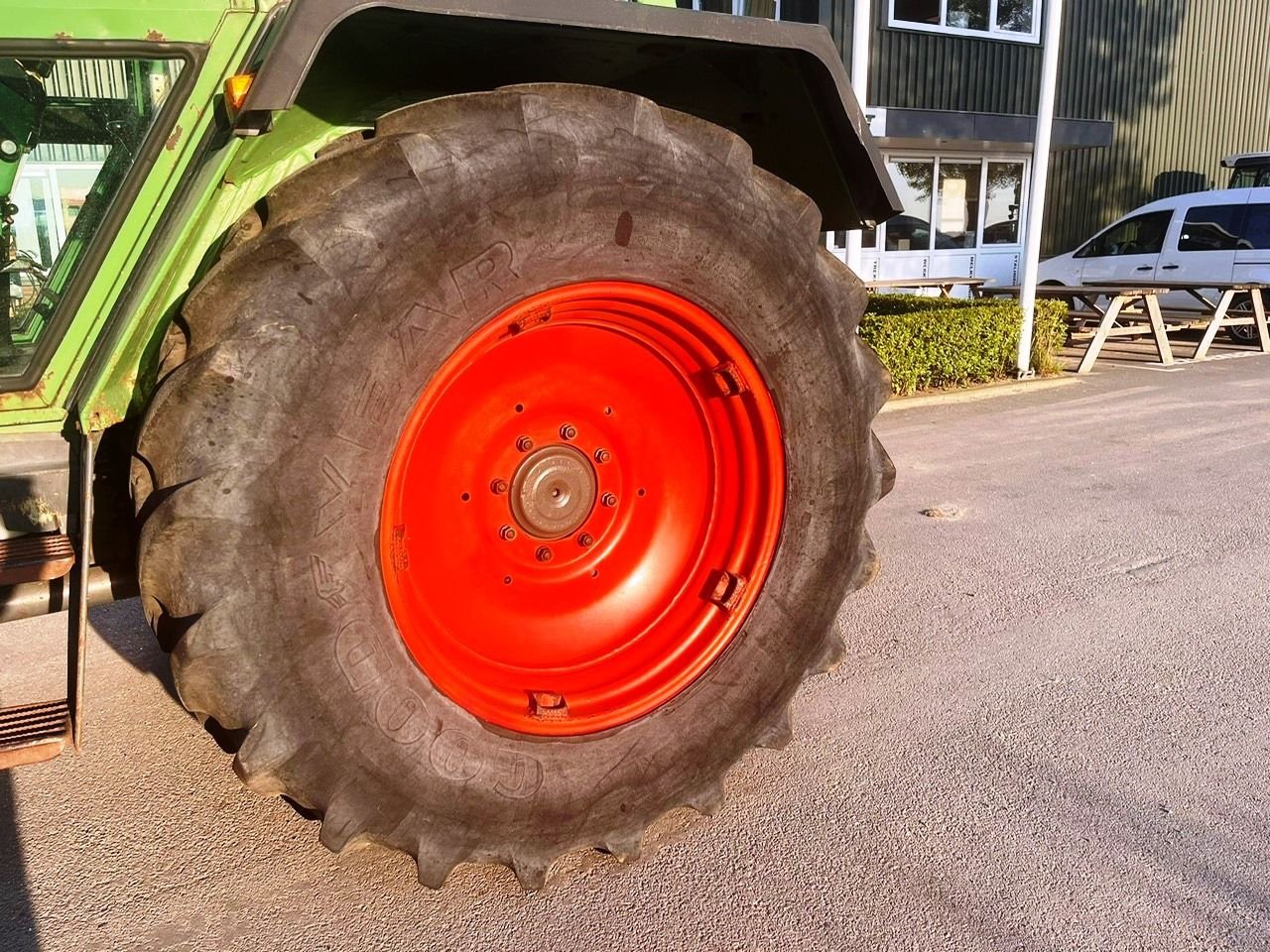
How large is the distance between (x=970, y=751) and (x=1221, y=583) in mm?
2068

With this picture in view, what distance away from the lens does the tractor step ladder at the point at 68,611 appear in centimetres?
168

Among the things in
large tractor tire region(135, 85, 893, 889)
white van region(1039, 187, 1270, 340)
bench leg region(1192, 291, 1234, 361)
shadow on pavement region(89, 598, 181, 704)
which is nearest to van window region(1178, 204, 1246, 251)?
white van region(1039, 187, 1270, 340)

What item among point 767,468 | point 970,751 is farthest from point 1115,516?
point 767,468

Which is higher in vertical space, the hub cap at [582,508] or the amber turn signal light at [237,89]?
the amber turn signal light at [237,89]

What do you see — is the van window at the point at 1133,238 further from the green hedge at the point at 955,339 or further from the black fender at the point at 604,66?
the black fender at the point at 604,66

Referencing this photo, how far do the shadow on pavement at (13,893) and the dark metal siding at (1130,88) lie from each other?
15.3 meters

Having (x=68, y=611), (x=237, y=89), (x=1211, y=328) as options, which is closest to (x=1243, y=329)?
(x=1211, y=328)

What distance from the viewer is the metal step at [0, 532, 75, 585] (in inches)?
70.1

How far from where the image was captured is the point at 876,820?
8.32 feet

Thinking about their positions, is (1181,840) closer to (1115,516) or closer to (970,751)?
(970,751)

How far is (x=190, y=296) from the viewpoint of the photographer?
1.75 meters

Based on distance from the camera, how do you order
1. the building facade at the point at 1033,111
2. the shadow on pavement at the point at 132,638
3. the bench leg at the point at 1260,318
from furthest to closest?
the building facade at the point at 1033,111, the bench leg at the point at 1260,318, the shadow on pavement at the point at 132,638

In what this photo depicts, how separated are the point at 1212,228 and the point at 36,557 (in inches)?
622

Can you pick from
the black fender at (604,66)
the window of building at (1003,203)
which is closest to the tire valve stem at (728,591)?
the black fender at (604,66)
